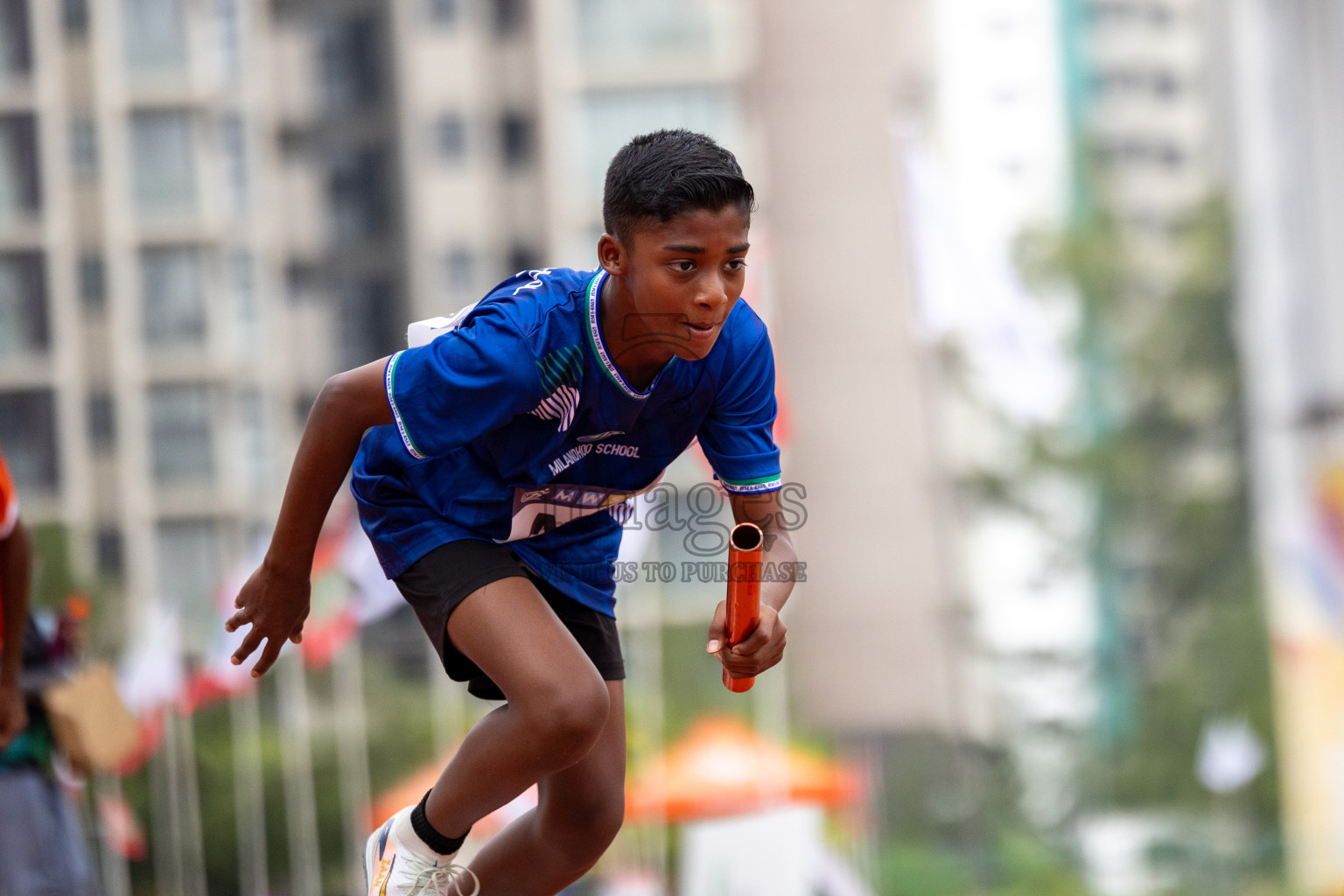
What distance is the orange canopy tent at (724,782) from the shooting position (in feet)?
46.9

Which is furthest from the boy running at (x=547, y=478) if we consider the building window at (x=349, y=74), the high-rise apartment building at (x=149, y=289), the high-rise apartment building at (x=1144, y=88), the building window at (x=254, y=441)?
the high-rise apartment building at (x=1144, y=88)

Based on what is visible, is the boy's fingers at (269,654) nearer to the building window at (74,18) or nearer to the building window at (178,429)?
the building window at (178,429)

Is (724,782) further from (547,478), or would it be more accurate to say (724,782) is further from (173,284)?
(173,284)

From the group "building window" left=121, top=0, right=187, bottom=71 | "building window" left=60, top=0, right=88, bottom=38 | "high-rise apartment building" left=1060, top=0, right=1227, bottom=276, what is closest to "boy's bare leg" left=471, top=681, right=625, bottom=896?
"building window" left=121, top=0, right=187, bottom=71

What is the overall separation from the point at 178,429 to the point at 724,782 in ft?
58.8

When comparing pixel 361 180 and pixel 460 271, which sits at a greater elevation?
pixel 361 180

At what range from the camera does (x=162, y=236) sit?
29.5 meters

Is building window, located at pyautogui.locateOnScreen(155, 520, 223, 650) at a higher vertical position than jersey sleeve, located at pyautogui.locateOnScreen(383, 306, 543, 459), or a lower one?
lower

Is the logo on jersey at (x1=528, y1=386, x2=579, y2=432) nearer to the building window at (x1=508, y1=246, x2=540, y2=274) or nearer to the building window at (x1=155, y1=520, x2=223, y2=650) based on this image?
the building window at (x1=155, y1=520, x2=223, y2=650)

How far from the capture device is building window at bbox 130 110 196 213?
29719 millimetres

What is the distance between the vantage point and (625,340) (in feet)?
9.81

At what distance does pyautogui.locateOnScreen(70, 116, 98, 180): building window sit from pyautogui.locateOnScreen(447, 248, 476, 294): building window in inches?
261

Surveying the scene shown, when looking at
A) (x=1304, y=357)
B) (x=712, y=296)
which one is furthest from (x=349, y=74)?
(x=712, y=296)

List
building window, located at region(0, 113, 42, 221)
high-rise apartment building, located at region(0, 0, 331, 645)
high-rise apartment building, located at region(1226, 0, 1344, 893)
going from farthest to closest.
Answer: building window, located at region(0, 113, 42, 221) → high-rise apartment building, located at region(0, 0, 331, 645) → high-rise apartment building, located at region(1226, 0, 1344, 893)
